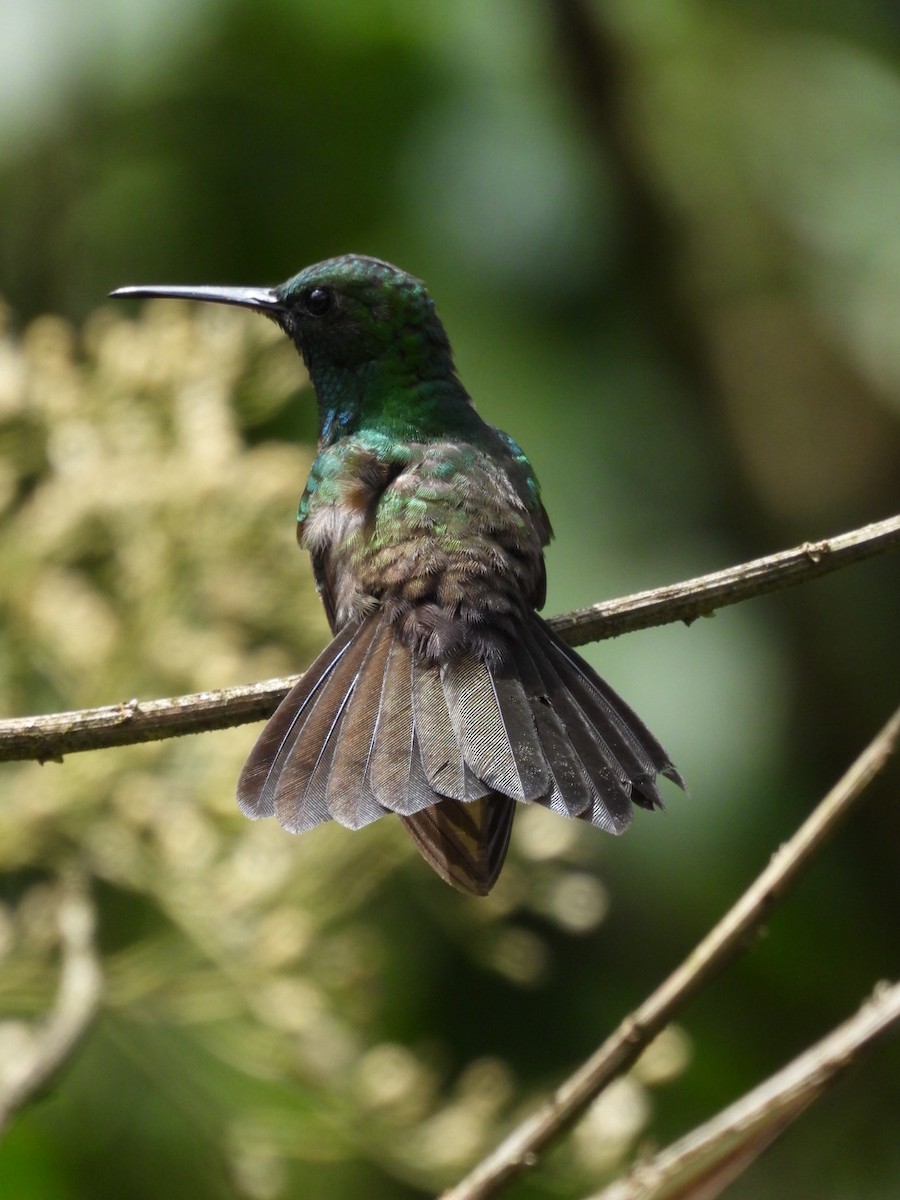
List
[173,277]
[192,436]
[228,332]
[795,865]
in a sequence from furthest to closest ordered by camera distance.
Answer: [173,277] < [228,332] < [192,436] < [795,865]

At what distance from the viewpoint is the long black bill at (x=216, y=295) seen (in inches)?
146

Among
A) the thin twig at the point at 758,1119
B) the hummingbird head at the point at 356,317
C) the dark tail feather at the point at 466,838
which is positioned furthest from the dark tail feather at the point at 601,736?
the hummingbird head at the point at 356,317

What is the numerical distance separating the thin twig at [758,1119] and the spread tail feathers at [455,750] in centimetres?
62

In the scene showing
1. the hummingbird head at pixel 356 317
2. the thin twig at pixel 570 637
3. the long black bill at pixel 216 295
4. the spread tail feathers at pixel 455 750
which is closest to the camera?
the thin twig at pixel 570 637

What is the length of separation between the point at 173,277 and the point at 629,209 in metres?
1.67

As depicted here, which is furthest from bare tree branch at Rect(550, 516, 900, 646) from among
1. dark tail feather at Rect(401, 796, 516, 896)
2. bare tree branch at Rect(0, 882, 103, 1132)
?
bare tree branch at Rect(0, 882, 103, 1132)

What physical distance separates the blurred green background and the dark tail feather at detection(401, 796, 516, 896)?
501mm

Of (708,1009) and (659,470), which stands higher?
(659,470)

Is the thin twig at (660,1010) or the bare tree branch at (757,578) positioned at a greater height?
the bare tree branch at (757,578)

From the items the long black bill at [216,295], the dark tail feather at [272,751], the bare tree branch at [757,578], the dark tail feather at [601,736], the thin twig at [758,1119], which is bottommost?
the thin twig at [758,1119]

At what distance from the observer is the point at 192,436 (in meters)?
3.52

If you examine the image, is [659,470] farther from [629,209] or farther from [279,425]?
[279,425]

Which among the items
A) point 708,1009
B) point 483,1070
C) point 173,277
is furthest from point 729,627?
point 483,1070

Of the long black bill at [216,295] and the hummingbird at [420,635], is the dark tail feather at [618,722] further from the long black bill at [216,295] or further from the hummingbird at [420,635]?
the long black bill at [216,295]
